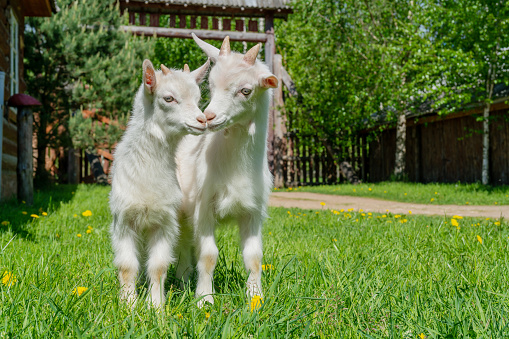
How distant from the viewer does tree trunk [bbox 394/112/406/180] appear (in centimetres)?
1525

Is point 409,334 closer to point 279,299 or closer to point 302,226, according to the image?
point 279,299

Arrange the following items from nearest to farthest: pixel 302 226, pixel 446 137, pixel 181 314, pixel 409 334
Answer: pixel 409 334 → pixel 181 314 → pixel 302 226 → pixel 446 137

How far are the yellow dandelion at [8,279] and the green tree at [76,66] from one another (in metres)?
9.50

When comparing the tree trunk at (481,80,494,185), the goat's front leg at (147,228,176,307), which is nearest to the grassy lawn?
the tree trunk at (481,80,494,185)

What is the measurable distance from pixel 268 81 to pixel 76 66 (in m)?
10.6

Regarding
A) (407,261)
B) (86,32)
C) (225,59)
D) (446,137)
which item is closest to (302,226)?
(407,261)

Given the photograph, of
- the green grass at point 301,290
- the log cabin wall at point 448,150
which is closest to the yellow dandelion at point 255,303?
the green grass at point 301,290

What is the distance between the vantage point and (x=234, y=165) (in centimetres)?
285

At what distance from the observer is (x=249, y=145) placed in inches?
113

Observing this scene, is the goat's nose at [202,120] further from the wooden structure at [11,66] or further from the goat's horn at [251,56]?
the wooden structure at [11,66]

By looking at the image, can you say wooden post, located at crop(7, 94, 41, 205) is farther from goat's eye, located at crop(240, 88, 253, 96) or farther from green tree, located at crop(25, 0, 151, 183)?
goat's eye, located at crop(240, 88, 253, 96)

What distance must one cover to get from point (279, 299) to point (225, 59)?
1429 millimetres

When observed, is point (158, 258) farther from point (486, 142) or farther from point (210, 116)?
point (486, 142)

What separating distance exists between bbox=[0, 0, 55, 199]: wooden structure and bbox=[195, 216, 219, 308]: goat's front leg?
5012 mm
